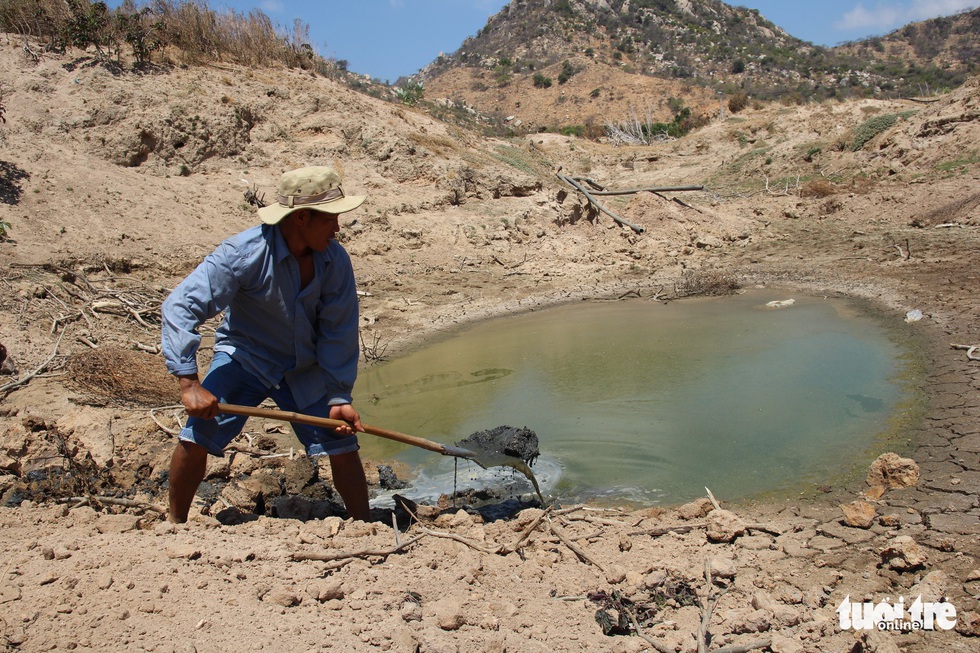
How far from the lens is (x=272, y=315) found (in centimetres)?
302

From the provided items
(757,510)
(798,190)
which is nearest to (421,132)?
(798,190)

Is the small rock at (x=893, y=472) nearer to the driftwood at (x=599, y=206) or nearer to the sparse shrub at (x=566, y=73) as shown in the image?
the driftwood at (x=599, y=206)

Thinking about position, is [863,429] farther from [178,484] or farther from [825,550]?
[178,484]

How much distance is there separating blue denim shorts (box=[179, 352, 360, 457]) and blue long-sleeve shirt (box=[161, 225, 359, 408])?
0.05 metres

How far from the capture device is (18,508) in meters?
3.10

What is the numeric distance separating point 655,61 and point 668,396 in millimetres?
42576

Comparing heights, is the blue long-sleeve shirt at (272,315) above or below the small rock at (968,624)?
above

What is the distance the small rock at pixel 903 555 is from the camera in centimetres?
288

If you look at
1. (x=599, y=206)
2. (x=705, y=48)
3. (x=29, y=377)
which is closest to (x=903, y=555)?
(x=29, y=377)

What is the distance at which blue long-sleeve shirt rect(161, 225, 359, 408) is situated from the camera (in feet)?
9.16

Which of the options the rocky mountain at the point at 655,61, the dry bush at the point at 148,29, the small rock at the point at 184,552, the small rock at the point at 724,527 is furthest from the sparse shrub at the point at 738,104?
the small rock at the point at 184,552

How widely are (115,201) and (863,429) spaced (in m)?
9.15

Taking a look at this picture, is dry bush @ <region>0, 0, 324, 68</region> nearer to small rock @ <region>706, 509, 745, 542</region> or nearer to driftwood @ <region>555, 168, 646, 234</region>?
driftwood @ <region>555, 168, 646, 234</region>

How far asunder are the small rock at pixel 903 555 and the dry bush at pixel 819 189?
37.1 feet
